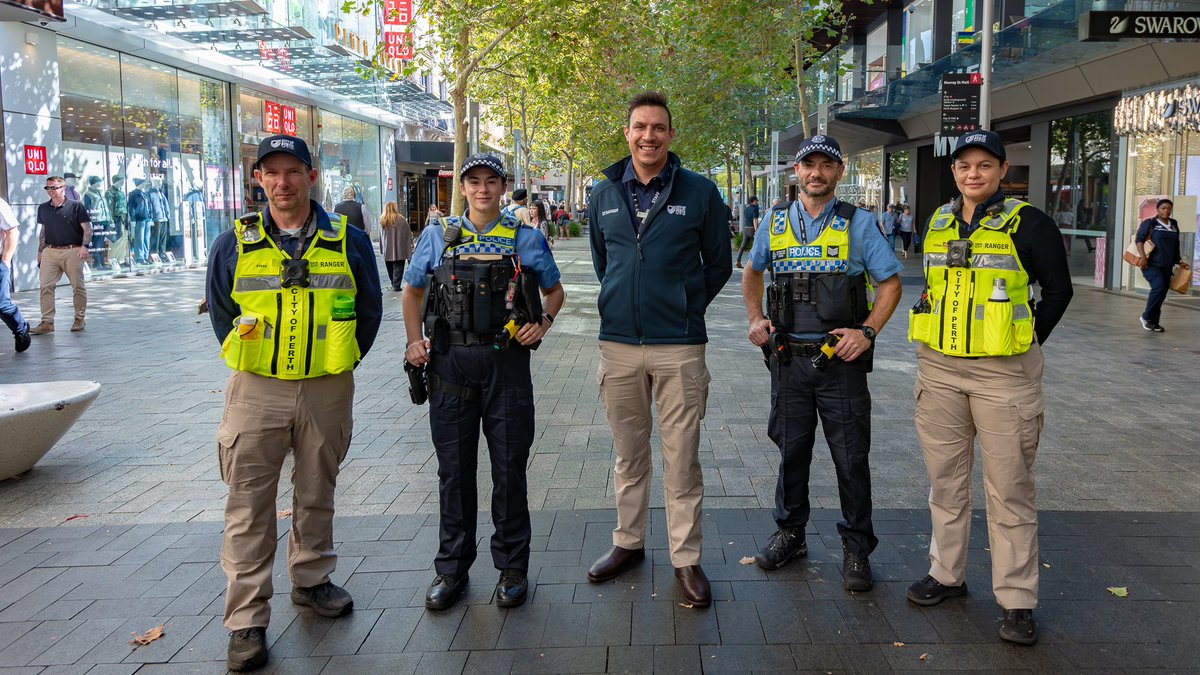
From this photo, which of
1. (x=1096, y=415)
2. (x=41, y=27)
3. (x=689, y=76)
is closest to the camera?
(x=1096, y=415)

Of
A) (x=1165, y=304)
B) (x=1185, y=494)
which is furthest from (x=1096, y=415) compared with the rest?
(x=1165, y=304)

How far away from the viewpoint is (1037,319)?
3.96 metres

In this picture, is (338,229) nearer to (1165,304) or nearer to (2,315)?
(2,315)

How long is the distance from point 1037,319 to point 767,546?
5.06 ft

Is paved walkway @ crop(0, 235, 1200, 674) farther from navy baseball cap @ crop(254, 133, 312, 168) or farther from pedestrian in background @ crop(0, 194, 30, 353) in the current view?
pedestrian in background @ crop(0, 194, 30, 353)

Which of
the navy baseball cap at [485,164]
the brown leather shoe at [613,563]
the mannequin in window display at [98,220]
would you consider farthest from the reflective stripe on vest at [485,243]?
the mannequin in window display at [98,220]

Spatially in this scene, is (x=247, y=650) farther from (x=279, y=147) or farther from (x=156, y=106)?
(x=156, y=106)

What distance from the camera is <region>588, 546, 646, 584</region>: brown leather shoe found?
433cm

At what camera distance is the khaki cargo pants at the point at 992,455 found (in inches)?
151

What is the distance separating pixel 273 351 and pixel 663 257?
163 cm

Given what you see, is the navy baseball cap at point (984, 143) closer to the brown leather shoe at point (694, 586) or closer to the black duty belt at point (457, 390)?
the brown leather shoe at point (694, 586)

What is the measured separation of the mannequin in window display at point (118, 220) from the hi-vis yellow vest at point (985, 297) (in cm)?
2119

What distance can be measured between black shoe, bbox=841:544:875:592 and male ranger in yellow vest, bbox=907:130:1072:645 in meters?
0.21

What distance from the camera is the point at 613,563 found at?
172 inches
